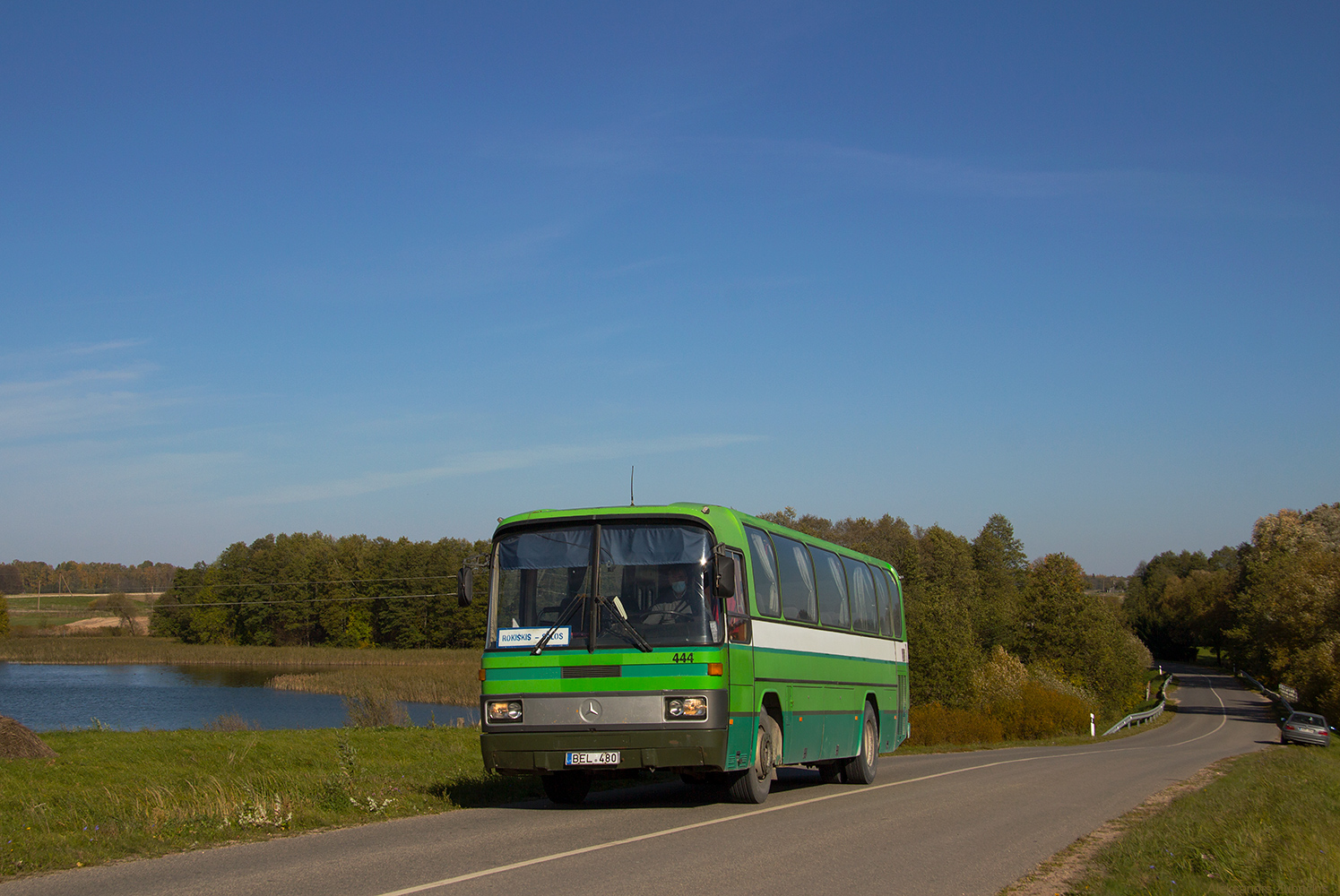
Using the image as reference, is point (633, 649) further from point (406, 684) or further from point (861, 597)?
point (406, 684)

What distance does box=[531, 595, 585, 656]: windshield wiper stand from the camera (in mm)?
12305

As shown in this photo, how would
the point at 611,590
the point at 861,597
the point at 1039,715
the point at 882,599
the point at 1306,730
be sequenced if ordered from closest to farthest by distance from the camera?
the point at 611,590 → the point at 861,597 → the point at 882,599 → the point at 1306,730 → the point at 1039,715

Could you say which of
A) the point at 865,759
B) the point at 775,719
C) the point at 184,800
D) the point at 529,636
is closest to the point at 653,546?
the point at 529,636

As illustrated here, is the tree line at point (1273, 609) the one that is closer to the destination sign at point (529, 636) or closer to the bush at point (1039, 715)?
the bush at point (1039, 715)

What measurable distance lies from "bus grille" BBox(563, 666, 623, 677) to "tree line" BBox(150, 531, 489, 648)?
101 metres

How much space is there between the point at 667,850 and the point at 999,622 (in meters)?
102

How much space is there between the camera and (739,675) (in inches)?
487

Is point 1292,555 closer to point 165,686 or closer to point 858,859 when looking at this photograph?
point 165,686

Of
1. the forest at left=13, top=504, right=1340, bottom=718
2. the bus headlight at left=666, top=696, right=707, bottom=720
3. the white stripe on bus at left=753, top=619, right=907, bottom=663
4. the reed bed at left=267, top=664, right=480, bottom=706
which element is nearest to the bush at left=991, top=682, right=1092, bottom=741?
the forest at left=13, top=504, right=1340, bottom=718

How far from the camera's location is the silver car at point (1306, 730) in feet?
162

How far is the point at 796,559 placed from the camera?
15.1m

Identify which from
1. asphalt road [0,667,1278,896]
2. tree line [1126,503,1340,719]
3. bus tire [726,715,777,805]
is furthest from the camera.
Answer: tree line [1126,503,1340,719]

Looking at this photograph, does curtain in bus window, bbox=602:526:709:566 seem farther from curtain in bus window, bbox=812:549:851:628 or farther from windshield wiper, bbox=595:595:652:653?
curtain in bus window, bbox=812:549:851:628

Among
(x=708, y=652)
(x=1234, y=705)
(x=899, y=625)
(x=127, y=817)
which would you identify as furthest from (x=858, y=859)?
(x=1234, y=705)
